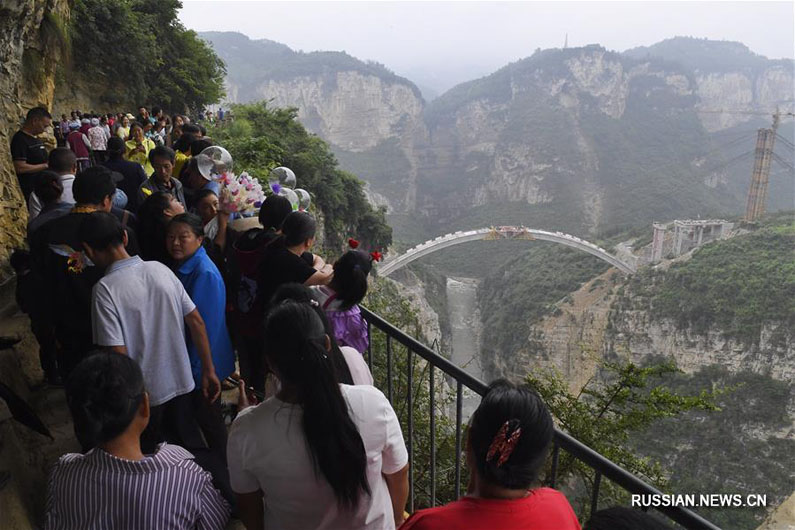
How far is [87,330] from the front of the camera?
2.53m

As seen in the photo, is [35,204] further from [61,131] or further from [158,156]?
[61,131]

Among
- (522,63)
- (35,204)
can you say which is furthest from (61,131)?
(522,63)

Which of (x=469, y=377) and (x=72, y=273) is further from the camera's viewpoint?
(x=72, y=273)

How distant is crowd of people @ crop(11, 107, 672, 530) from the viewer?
1.11 metres

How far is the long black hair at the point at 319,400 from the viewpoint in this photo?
3.94 feet

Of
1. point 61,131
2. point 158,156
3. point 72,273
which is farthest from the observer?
point 61,131

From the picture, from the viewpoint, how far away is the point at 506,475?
1.06m

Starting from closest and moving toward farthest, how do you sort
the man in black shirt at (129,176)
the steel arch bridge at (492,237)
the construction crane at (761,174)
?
the man in black shirt at (129,176), the steel arch bridge at (492,237), the construction crane at (761,174)

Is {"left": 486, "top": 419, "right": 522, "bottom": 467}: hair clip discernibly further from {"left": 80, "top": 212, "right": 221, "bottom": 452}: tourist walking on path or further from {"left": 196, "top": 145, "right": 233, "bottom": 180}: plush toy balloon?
{"left": 196, "top": 145, "right": 233, "bottom": 180}: plush toy balloon

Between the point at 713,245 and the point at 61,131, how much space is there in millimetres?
43643

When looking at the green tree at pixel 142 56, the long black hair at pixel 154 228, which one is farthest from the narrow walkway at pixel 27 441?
the green tree at pixel 142 56

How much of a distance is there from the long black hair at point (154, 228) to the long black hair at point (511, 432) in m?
2.04

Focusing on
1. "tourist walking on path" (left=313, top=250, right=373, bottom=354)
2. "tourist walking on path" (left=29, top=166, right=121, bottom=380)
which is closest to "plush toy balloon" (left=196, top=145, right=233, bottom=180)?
"tourist walking on path" (left=29, top=166, right=121, bottom=380)

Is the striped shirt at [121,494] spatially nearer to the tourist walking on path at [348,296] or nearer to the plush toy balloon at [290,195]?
the tourist walking on path at [348,296]
